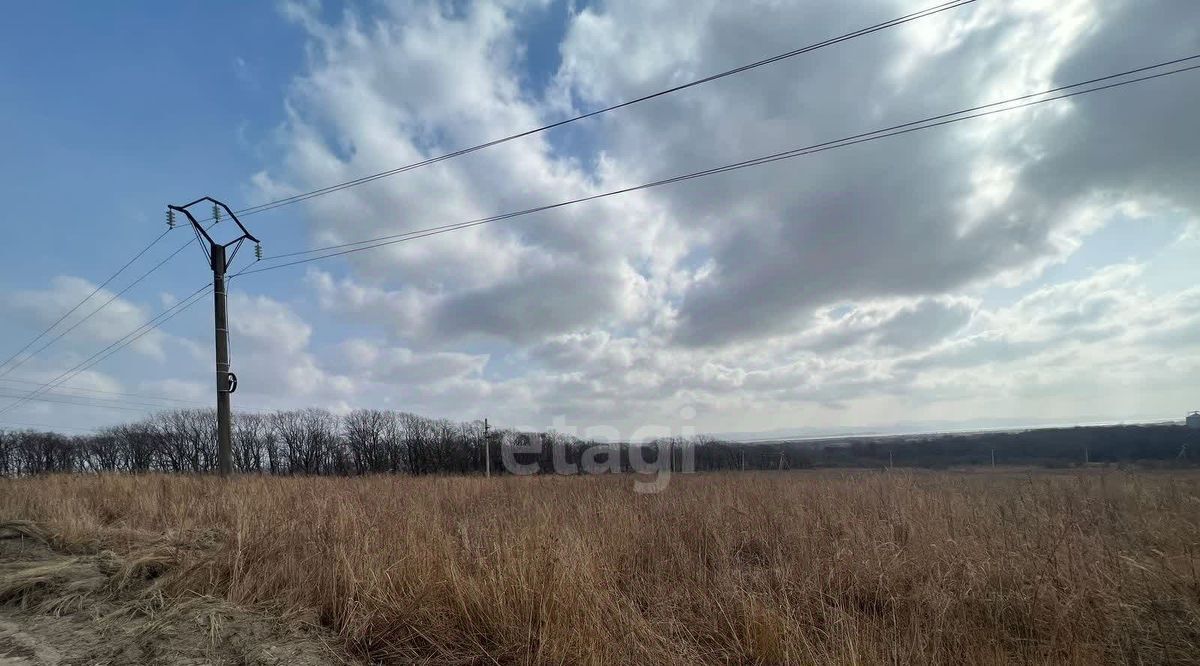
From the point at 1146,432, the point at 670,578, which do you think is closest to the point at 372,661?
the point at 670,578

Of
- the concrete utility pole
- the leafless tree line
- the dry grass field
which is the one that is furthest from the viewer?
the leafless tree line

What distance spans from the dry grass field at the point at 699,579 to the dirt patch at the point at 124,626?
169mm

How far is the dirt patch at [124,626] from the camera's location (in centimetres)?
346

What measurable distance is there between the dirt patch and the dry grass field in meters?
Answer: 0.17

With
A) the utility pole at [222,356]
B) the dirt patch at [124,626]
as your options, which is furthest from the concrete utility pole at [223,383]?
the dirt patch at [124,626]

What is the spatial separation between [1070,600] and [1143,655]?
1.81 feet

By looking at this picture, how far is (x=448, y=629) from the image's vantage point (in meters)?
3.74

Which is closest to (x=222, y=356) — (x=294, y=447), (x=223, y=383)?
(x=223, y=383)

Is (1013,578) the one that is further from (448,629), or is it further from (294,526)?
(294,526)

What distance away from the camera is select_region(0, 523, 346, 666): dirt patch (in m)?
3.46

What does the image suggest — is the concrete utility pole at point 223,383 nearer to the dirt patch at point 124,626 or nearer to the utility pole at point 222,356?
the utility pole at point 222,356

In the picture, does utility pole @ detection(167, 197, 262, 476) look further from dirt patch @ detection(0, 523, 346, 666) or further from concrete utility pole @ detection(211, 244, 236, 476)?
dirt patch @ detection(0, 523, 346, 666)

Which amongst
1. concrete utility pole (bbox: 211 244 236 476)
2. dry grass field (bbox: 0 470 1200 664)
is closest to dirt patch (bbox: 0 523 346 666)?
dry grass field (bbox: 0 470 1200 664)

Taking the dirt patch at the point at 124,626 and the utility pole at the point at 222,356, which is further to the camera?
the utility pole at the point at 222,356
